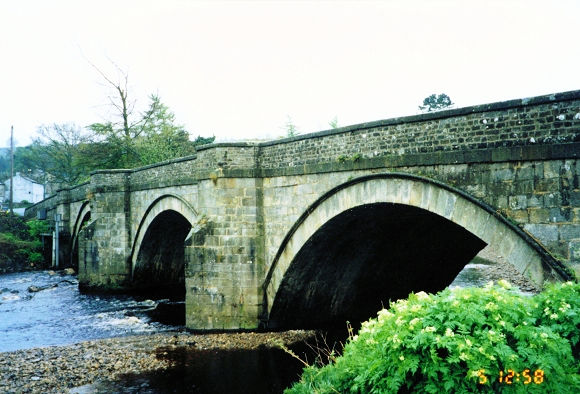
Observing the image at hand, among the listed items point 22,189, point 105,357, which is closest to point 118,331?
point 105,357

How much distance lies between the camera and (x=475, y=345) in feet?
13.3

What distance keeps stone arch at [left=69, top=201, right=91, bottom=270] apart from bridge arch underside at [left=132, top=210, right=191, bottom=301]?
6.61m

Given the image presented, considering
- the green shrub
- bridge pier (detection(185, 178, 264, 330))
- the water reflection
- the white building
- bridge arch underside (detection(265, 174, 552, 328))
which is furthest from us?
the white building

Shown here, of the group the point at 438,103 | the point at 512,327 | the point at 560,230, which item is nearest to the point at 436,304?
the point at 512,327

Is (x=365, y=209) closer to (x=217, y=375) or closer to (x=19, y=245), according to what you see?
(x=217, y=375)

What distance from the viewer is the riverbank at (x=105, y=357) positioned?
9660 mm

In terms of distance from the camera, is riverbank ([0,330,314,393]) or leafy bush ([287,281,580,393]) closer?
leafy bush ([287,281,580,393])

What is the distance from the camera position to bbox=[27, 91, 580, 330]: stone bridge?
6.68 meters

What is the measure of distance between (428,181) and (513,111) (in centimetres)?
178

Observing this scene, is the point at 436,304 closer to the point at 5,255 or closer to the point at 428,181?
the point at 428,181

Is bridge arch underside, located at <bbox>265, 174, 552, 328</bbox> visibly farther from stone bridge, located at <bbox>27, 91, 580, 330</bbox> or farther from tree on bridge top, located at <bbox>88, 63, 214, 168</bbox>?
tree on bridge top, located at <bbox>88, 63, 214, 168</bbox>

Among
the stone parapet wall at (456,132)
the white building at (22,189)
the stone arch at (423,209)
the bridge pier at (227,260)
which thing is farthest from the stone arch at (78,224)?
the white building at (22,189)
